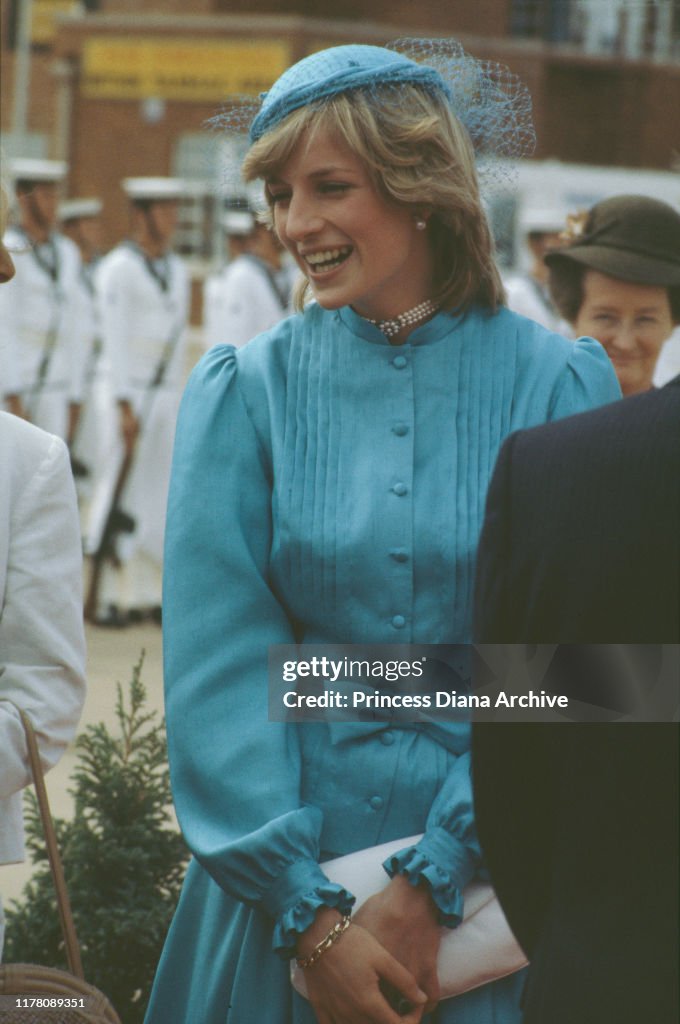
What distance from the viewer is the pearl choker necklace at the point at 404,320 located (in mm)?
2543

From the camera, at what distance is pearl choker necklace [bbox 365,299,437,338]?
8.34 feet

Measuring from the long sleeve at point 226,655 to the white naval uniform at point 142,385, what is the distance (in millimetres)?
7776

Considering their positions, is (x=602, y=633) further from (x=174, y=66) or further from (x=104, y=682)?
(x=174, y=66)

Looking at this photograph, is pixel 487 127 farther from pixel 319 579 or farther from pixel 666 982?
pixel 666 982

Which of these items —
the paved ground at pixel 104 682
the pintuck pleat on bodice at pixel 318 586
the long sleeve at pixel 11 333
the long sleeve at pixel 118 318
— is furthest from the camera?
the long sleeve at pixel 118 318

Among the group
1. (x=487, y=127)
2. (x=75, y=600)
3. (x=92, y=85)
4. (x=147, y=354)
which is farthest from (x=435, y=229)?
(x=92, y=85)

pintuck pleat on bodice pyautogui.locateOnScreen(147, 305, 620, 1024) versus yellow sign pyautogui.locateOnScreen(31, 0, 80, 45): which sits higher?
pintuck pleat on bodice pyautogui.locateOnScreen(147, 305, 620, 1024)

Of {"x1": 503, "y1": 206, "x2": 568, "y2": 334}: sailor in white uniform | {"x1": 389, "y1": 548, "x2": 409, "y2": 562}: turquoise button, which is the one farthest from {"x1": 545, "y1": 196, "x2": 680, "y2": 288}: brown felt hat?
{"x1": 503, "y1": 206, "x2": 568, "y2": 334}: sailor in white uniform

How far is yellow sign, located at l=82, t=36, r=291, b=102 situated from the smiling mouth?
2468cm

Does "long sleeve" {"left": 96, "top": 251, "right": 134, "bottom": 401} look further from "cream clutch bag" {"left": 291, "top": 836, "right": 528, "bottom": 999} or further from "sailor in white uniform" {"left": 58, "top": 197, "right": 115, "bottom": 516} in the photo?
"cream clutch bag" {"left": 291, "top": 836, "right": 528, "bottom": 999}

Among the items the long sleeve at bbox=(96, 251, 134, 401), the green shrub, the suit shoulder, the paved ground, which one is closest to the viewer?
the suit shoulder

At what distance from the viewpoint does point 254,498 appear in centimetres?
249

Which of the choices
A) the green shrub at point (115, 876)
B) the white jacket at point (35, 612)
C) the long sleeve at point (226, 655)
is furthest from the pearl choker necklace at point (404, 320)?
the green shrub at point (115, 876)

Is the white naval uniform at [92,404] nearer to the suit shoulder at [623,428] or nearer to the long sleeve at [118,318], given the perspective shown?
the long sleeve at [118,318]
